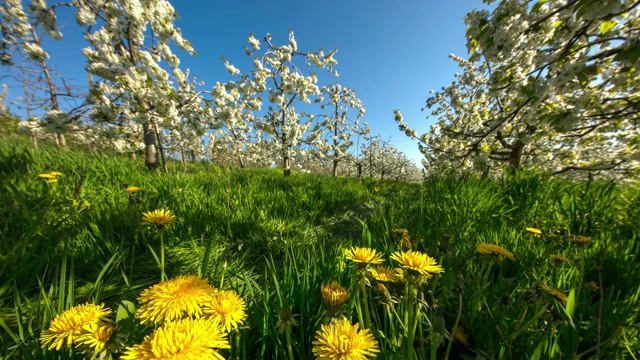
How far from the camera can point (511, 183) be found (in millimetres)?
2840

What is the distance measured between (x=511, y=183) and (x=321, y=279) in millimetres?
2871

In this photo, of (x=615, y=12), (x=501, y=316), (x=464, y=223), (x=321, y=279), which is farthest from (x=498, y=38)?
(x=321, y=279)

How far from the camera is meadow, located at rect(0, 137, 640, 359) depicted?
807mm

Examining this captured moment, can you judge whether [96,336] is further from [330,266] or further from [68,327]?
[330,266]

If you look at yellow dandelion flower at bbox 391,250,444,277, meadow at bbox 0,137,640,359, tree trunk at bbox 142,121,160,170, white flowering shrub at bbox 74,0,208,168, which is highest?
white flowering shrub at bbox 74,0,208,168

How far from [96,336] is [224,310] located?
0.96ft

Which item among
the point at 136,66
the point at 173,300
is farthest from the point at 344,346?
the point at 136,66

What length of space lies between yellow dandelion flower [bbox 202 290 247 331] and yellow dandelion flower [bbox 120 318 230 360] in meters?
0.10

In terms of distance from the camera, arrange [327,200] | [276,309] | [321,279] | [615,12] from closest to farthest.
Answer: [276,309] → [321,279] → [615,12] → [327,200]

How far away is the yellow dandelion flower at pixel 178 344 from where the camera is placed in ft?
1.57

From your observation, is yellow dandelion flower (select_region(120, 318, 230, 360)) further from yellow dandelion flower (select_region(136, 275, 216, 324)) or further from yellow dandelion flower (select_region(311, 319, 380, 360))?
yellow dandelion flower (select_region(311, 319, 380, 360))

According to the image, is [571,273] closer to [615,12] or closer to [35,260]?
[615,12]

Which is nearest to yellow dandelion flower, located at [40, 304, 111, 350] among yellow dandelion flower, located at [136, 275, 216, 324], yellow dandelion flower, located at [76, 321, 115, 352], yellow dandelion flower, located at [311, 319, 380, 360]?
A: yellow dandelion flower, located at [76, 321, 115, 352]

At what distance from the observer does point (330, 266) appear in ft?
4.31
